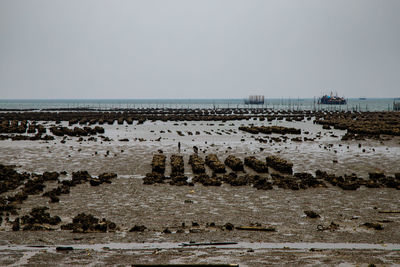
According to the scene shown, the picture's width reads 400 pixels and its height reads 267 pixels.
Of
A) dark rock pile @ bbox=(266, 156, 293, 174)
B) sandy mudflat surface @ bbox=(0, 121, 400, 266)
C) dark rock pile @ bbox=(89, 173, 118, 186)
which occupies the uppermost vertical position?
dark rock pile @ bbox=(266, 156, 293, 174)

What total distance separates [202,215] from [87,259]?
6.42m

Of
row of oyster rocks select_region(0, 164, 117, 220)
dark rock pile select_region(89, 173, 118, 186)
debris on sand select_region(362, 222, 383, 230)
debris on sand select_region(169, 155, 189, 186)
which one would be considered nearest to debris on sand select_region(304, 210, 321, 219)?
debris on sand select_region(362, 222, 383, 230)

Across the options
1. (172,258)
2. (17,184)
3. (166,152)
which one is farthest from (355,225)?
(166,152)

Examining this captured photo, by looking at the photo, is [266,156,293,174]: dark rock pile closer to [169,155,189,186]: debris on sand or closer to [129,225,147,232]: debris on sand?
[169,155,189,186]: debris on sand

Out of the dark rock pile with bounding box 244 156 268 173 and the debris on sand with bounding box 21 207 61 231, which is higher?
the dark rock pile with bounding box 244 156 268 173

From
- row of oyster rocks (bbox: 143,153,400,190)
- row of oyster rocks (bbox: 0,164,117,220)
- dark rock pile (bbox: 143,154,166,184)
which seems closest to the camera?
row of oyster rocks (bbox: 0,164,117,220)

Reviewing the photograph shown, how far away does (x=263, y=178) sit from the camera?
80.3 feet

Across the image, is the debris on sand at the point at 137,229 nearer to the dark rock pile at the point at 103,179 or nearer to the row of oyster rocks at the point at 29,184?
the row of oyster rocks at the point at 29,184

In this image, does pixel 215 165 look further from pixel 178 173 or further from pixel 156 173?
pixel 156 173

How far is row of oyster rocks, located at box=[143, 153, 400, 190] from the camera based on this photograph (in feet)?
76.8

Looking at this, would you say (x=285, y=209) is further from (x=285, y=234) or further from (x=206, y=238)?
(x=206, y=238)

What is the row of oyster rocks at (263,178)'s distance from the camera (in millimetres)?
23406

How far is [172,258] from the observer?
12.1 meters

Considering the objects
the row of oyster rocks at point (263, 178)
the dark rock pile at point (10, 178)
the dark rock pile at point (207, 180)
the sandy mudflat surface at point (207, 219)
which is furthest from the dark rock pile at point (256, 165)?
the dark rock pile at point (10, 178)
